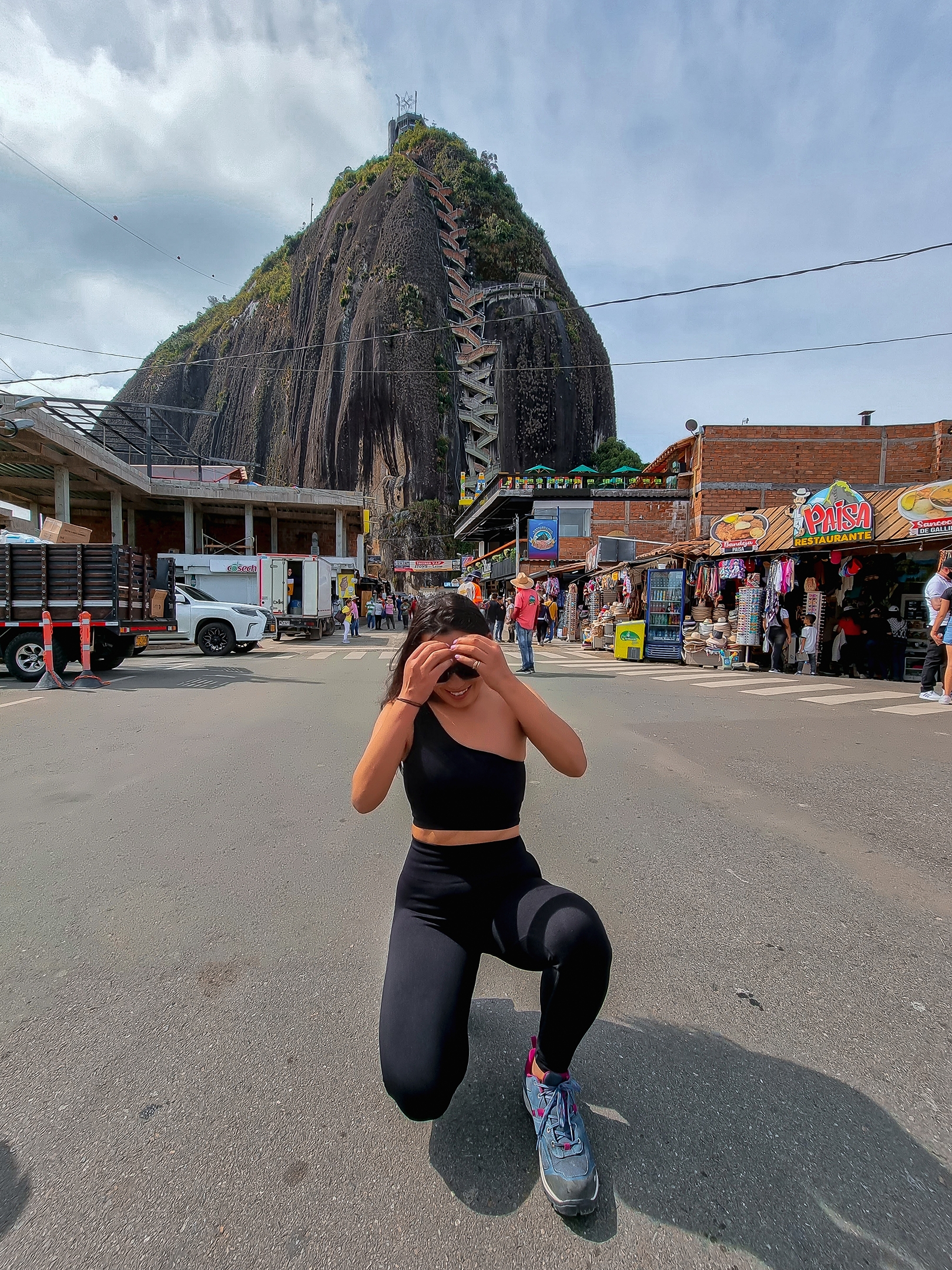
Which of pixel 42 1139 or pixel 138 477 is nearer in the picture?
pixel 42 1139

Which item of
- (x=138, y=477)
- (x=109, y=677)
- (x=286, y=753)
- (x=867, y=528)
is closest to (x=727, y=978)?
(x=286, y=753)

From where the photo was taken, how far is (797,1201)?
1.52 metres

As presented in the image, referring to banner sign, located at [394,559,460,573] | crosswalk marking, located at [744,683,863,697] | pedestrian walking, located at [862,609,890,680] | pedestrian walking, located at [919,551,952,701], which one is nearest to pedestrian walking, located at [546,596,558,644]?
pedestrian walking, located at [862,609,890,680]

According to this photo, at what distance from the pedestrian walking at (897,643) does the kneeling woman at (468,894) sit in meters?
13.2

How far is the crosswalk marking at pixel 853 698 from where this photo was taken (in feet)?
28.8

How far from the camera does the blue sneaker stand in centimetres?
147

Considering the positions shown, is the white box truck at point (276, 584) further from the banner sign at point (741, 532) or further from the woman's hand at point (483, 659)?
the woman's hand at point (483, 659)

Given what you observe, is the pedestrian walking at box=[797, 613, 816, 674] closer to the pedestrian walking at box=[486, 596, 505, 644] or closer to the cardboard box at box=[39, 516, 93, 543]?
the pedestrian walking at box=[486, 596, 505, 644]

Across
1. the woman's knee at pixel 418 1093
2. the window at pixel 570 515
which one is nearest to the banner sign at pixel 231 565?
the window at pixel 570 515

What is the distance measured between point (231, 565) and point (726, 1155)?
24.8 meters

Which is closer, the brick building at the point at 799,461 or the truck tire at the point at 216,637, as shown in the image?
the truck tire at the point at 216,637

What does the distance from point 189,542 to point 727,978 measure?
1456 inches

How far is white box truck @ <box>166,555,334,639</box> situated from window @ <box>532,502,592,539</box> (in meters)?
14.2

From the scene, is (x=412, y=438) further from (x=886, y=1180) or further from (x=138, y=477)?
(x=886, y=1180)
